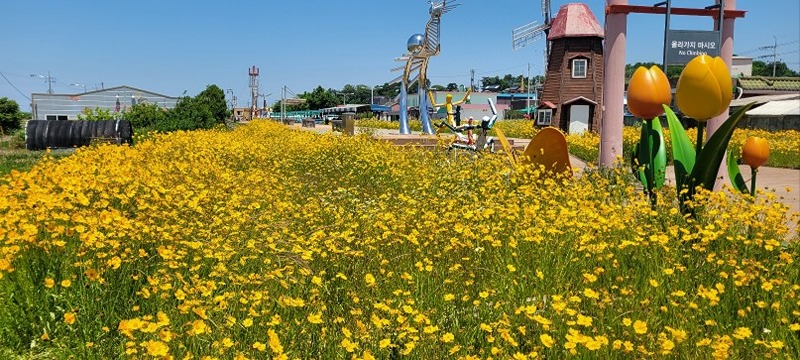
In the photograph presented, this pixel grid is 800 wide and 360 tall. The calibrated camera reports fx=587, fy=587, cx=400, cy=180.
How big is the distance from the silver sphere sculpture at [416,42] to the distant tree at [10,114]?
2453cm

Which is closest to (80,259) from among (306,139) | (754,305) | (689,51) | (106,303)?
(106,303)

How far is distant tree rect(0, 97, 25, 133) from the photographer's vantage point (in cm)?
3212

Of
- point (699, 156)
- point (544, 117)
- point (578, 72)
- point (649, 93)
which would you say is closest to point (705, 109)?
point (699, 156)

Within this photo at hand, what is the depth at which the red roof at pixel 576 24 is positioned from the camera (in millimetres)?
25844

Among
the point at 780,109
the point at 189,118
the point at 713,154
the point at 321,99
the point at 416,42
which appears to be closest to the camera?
the point at 713,154

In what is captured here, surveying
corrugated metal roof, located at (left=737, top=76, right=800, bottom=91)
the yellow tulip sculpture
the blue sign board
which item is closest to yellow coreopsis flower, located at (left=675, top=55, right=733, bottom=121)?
the yellow tulip sculpture

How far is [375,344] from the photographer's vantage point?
2.46 m

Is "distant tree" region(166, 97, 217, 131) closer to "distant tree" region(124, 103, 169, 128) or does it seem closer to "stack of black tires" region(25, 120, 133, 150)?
"distant tree" region(124, 103, 169, 128)

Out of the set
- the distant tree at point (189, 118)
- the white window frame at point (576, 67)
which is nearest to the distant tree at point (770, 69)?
the white window frame at point (576, 67)

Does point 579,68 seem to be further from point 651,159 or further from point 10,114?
point 10,114

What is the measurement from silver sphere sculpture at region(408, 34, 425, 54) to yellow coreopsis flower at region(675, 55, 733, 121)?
15.3 m

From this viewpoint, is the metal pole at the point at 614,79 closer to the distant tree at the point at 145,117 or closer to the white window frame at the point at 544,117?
the white window frame at the point at 544,117

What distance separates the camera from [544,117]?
27.9 metres

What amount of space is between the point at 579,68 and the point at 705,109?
22275 mm
